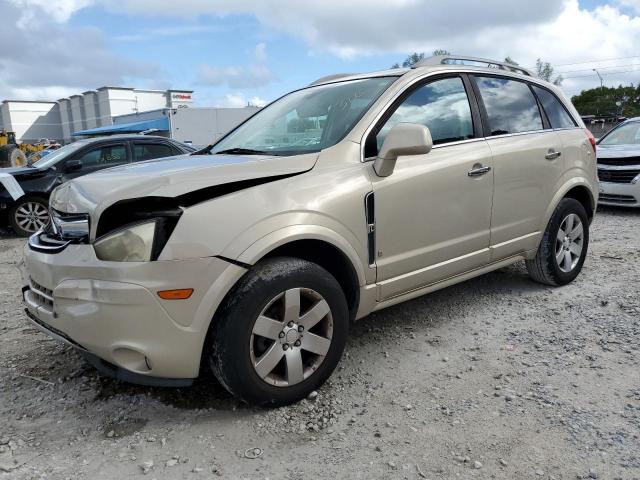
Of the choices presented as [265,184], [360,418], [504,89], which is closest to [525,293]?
[504,89]

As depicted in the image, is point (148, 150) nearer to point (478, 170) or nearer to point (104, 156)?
point (104, 156)

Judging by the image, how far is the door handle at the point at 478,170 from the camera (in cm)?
338

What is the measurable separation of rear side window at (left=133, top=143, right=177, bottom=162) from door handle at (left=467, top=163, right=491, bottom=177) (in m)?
6.29

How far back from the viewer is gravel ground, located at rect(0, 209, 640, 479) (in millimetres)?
2223

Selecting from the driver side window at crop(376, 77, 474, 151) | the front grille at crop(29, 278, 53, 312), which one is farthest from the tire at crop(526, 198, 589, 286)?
the front grille at crop(29, 278, 53, 312)

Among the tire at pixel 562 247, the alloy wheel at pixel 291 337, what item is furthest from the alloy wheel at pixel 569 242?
the alloy wheel at pixel 291 337

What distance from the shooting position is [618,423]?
8.05ft

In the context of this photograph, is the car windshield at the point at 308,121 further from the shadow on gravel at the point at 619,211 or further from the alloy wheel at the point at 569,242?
the shadow on gravel at the point at 619,211

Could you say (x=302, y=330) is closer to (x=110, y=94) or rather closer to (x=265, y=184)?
(x=265, y=184)

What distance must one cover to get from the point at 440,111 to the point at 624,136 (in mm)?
7438

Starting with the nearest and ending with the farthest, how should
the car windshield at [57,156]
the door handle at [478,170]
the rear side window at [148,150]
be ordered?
1. the door handle at [478,170]
2. the car windshield at [57,156]
3. the rear side window at [148,150]

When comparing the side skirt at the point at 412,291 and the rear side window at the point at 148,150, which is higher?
the rear side window at the point at 148,150

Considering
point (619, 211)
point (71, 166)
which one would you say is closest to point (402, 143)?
point (71, 166)

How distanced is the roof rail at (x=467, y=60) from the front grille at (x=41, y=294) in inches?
103
